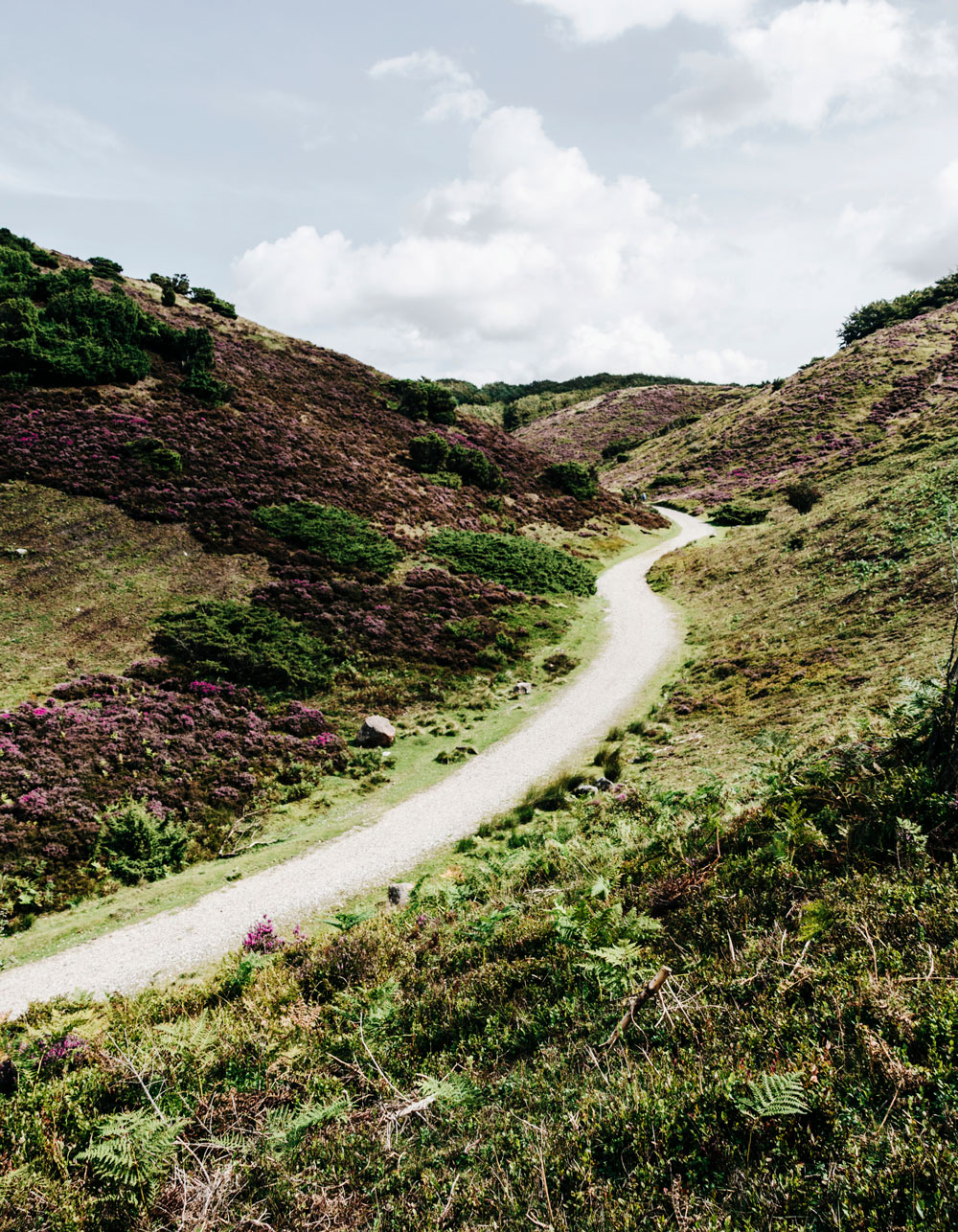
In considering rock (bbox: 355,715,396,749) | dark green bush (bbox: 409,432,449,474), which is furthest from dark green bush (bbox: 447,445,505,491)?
rock (bbox: 355,715,396,749)

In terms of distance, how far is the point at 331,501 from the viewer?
33594 millimetres

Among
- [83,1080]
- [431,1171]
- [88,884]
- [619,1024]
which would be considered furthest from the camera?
[88,884]

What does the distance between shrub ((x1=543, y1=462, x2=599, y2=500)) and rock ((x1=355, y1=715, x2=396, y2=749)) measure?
37.2 meters

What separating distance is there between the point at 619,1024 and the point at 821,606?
20.8m

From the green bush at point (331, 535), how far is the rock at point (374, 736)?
12.2 meters

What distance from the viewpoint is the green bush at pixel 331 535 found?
2878cm

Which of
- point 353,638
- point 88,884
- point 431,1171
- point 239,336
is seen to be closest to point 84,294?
point 239,336

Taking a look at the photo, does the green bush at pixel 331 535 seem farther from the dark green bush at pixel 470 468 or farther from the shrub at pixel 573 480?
the shrub at pixel 573 480

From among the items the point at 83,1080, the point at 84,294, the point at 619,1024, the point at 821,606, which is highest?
the point at 84,294

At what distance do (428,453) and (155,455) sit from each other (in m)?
19.9

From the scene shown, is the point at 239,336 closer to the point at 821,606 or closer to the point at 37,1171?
the point at 821,606

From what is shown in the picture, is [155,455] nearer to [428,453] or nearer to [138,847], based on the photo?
[428,453]

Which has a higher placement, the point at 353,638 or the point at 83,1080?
the point at 353,638

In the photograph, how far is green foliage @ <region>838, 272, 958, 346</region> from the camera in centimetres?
8406
